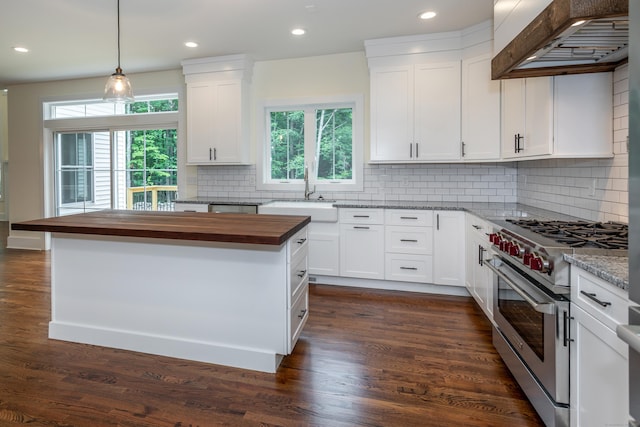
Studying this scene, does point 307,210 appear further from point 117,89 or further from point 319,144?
point 117,89

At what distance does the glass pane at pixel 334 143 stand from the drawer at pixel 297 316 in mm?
2220

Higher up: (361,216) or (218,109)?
(218,109)

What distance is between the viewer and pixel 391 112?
158 inches

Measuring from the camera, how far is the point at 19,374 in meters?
2.25

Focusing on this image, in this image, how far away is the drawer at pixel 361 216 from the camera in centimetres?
386

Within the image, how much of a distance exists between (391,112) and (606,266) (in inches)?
117

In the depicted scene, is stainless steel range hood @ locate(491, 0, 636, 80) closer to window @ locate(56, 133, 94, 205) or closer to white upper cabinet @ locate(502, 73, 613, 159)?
white upper cabinet @ locate(502, 73, 613, 159)

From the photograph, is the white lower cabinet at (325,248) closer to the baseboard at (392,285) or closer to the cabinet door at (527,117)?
the baseboard at (392,285)

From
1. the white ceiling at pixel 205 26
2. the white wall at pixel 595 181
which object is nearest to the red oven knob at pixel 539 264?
the white wall at pixel 595 181

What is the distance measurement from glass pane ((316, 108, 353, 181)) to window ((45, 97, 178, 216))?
2.10m

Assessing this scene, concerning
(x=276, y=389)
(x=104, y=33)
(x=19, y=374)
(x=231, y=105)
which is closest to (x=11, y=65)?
(x=104, y=33)

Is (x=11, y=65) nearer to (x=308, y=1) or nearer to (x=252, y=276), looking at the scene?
(x=308, y=1)

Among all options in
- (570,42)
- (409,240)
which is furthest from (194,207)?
(570,42)

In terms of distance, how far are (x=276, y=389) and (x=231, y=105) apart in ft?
11.4
